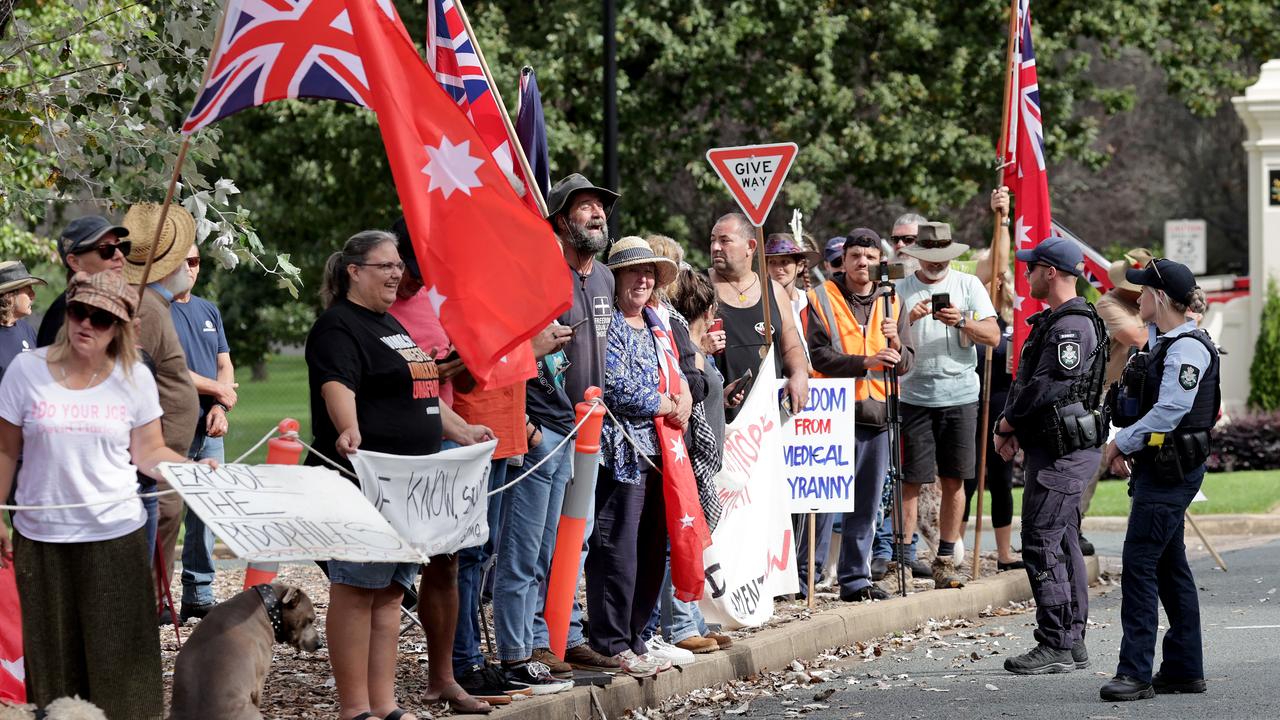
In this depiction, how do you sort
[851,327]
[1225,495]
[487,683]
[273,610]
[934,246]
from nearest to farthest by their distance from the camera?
[273,610]
[487,683]
[851,327]
[934,246]
[1225,495]

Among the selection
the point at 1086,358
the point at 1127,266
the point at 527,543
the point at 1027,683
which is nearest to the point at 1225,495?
the point at 1127,266

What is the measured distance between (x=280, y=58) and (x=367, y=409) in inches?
53.0

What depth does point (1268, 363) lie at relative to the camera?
2350 cm

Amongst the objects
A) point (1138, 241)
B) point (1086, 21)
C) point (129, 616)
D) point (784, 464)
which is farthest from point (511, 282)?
point (1138, 241)

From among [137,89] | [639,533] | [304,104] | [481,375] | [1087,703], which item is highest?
[304,104]

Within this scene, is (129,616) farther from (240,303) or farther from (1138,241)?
(1138,241)

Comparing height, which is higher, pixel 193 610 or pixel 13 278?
pixel 13 278

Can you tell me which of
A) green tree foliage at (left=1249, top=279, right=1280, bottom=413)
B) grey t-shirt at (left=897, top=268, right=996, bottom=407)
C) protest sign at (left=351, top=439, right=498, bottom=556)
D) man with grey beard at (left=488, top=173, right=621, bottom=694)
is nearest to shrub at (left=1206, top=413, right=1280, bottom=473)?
green tree foliage at (left=1249, top=279, right=1280, bottom=413)

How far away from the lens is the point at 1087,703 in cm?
803

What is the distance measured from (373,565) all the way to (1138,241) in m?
42.0

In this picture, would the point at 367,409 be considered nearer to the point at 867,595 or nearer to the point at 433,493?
the point at 433,493

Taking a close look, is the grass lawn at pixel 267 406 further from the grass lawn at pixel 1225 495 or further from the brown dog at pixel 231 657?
the brown dog at pixel 231 657

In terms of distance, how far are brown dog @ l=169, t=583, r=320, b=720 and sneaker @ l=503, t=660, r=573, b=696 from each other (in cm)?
166

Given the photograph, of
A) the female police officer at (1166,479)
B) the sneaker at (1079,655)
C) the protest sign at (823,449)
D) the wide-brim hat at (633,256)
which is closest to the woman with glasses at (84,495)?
the wide-brim hat at (633,256)
